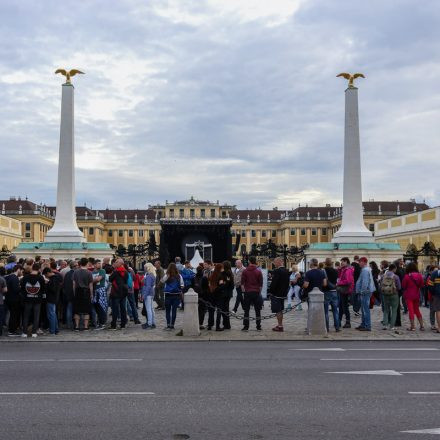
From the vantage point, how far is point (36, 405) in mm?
8008

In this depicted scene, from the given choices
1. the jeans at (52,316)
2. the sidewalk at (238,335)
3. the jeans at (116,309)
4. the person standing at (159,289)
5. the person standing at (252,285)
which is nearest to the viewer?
the sidewalk at (238,335)

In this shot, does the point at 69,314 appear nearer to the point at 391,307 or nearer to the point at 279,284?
the point at 279,284

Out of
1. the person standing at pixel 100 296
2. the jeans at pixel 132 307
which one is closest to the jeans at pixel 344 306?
the jeans at pixel 132 307

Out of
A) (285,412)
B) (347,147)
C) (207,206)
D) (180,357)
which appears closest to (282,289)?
(180,357)

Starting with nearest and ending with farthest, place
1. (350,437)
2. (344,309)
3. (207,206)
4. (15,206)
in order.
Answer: (350,437) < (344,309) < (15,206) < (207,206)

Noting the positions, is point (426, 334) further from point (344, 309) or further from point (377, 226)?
point (377, 226)

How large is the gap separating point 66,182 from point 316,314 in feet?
80.2

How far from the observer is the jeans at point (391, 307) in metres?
17.4

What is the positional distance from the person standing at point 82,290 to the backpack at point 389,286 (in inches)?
311

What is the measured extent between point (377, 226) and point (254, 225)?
7972 centimetres

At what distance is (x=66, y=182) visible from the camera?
123 ft

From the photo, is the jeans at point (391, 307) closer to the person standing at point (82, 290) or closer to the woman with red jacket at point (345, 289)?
the woman with red jacket at point (345, 289)

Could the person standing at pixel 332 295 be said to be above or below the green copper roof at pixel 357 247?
below

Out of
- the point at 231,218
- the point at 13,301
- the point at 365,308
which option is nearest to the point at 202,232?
the point at 365,308
